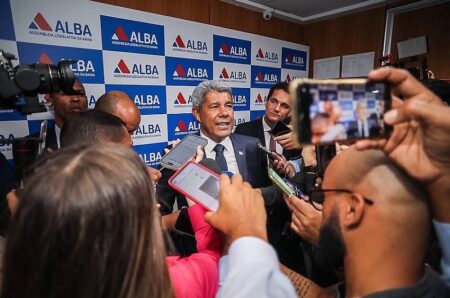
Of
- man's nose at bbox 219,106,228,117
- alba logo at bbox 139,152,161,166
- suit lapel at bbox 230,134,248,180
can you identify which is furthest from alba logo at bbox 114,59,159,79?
suit lapel at bbox 230,134,248,180

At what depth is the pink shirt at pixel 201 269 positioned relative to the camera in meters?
0.62

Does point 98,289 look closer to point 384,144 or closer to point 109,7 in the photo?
point 384,144

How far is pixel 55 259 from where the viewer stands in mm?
428

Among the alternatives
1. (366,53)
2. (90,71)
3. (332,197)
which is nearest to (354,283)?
(332,197)

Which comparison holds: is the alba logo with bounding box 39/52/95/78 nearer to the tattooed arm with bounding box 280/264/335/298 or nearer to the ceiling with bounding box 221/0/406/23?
the ceiling with bounding box 221/0/406/23

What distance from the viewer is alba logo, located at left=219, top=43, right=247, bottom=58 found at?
284cm

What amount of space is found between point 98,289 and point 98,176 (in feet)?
0.60

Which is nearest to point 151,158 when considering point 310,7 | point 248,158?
point 248,158

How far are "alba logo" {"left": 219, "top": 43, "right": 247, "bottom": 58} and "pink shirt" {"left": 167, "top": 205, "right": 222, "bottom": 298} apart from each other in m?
2.40

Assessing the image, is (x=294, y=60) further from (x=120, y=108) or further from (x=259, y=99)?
(x=120, y=108)

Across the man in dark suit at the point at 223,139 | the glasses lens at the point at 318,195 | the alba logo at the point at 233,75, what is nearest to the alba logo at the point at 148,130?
the man in dark suit at the point at 223,139

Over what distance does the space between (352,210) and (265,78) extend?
9.35 feet

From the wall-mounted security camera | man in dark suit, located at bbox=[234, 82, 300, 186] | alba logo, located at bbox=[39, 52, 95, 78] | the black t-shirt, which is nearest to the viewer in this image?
the black t-shirt

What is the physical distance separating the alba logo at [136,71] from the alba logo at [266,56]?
4.44 feet
